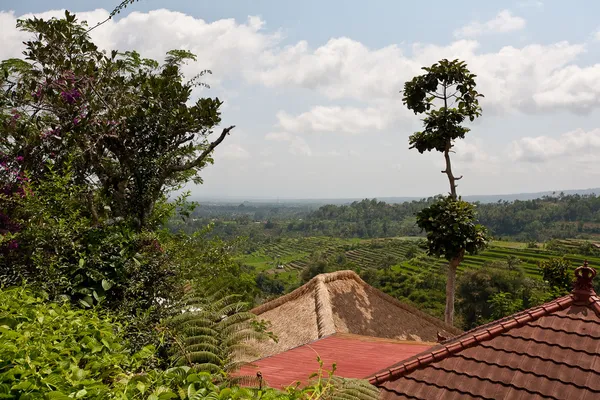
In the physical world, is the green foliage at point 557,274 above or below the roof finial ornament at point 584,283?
below

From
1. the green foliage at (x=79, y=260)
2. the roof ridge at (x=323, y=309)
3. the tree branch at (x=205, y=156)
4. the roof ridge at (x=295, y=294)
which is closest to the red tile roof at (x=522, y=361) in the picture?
the green foliage at (x=79, y=260)

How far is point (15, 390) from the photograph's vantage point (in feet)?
6.07

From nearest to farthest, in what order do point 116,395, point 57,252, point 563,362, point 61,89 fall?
point 116,395 → point 563,362 → point 57,252 → point 61,89

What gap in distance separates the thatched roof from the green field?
465 inches

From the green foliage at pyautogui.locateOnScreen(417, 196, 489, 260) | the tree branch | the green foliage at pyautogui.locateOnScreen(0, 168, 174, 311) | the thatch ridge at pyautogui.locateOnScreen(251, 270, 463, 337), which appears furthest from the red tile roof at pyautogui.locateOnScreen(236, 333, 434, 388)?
the green foliage at pyautogui.locateOnScreen(417, 196, 489, 260)

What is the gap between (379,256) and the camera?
241ft

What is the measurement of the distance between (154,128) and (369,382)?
188 inches

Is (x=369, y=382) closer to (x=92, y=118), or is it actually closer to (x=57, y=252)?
(x=57, y=252)

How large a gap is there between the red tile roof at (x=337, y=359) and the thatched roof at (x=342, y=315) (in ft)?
5.30

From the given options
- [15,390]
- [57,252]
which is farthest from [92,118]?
[15,390]

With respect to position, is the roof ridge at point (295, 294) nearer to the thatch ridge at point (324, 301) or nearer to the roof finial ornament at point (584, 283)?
the thatch ridge at point (324, 301)

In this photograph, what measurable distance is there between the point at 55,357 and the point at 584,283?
409cm

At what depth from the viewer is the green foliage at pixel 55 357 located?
1799 millimetres

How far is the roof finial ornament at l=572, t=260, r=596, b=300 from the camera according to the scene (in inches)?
137
